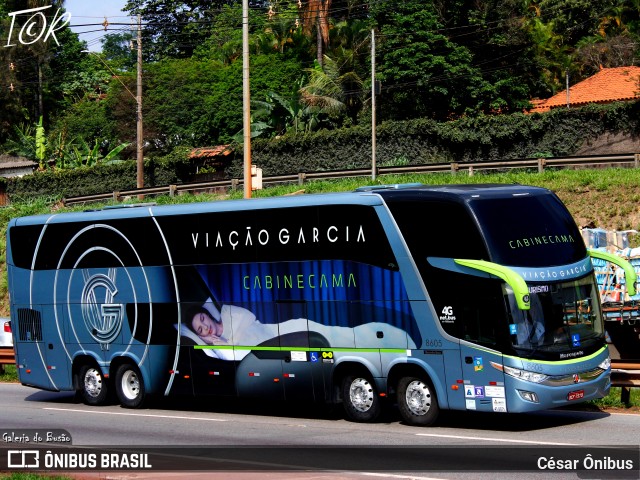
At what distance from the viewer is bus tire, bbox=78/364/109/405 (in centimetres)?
2258

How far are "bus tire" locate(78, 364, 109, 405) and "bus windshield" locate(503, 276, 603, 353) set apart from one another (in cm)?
1015

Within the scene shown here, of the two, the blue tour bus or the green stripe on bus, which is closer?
the blue tour bus

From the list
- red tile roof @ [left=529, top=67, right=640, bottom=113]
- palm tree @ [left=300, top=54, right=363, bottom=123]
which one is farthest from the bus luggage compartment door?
palm tree @ [left=300, top=54, right=363, bottom=123]

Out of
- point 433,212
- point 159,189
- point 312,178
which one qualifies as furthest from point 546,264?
point 159,189

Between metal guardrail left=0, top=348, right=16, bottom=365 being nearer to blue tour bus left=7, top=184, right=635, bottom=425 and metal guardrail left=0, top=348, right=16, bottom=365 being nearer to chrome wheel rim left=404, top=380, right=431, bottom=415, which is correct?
blue tour bus left=7, top=184, right=635, bottom=425

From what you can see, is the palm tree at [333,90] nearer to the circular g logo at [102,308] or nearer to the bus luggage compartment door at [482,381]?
the circular g logo at [102,308]

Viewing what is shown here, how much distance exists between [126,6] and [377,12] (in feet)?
157

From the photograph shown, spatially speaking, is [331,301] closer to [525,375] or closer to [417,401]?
[417,401]

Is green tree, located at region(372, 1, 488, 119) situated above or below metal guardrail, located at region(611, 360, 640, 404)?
above

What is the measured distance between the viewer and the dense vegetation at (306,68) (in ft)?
198

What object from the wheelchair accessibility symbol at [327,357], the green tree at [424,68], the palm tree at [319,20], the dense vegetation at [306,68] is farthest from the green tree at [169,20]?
the wheelchair accessibility symbol at [327,357]

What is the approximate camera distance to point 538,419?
17.9 meters

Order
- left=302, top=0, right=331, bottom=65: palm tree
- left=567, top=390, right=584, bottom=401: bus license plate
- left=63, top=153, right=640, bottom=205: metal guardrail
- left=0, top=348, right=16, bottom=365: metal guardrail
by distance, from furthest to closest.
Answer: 1. left=302, top=0, right=331, bottom=65: palm tree
2. left=63, top=153, right=640, bottom=205: metal guardrail
3. left=0, top=348, right=16, bottom=365: metal guardrail
4. left=567, top=390, right=584, bottom=401: bus license plate

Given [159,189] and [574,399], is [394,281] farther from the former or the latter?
[159,189]
